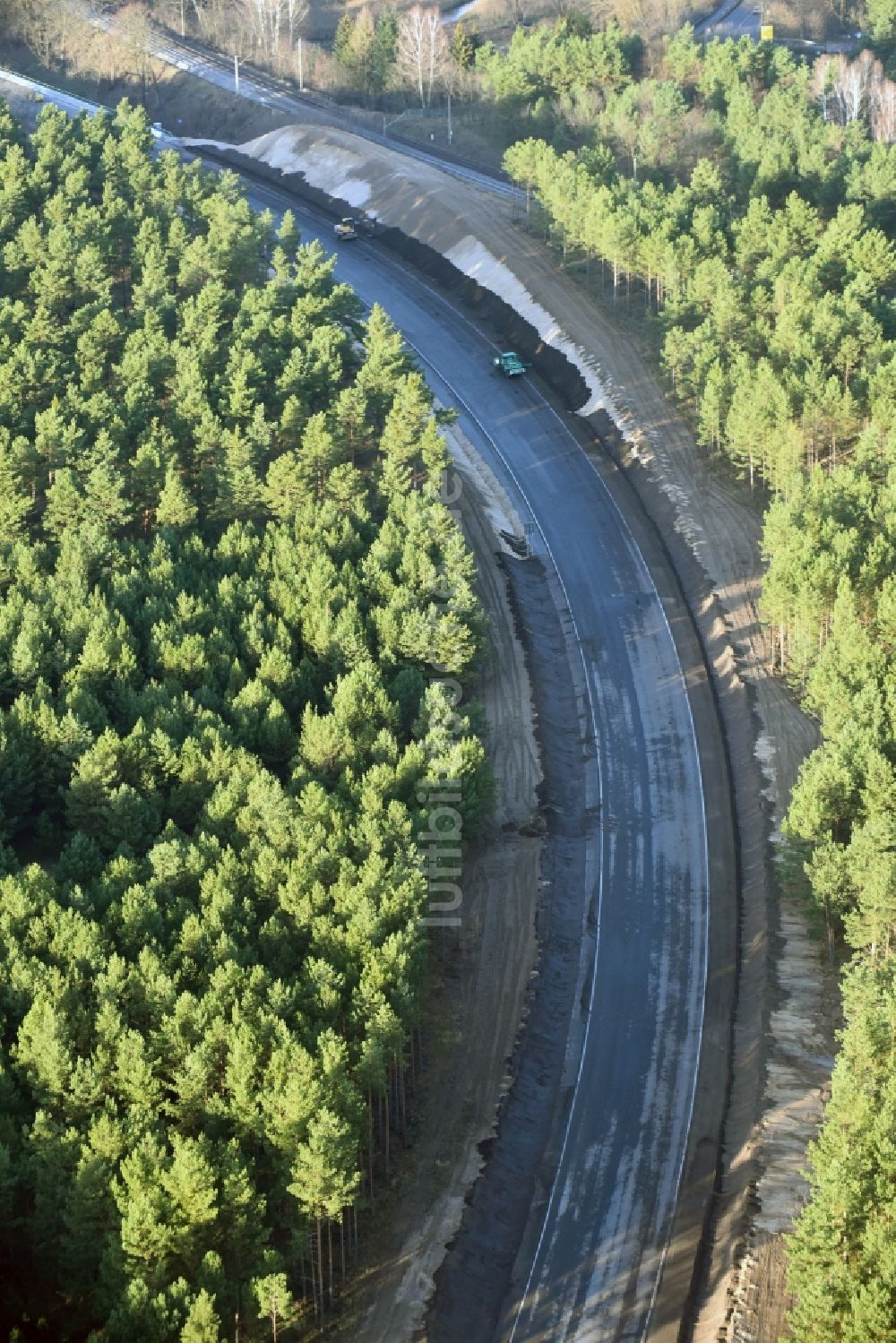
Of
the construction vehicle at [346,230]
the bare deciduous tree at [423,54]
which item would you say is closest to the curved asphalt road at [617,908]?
the construction vehicle at [346,230]

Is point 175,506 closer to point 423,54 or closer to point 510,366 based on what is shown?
point 510,366

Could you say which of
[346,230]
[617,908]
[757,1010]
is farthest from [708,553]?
[346,230]

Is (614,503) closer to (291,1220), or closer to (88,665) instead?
(88,665)

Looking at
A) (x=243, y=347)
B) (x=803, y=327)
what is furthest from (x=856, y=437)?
(x=243, y=347)

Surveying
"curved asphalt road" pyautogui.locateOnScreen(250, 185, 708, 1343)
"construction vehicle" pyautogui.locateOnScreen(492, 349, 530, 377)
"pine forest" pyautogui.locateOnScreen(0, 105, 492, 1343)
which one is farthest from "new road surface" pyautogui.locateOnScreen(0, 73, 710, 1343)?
"pine forest" pyautogui.locateOnScreen(0, 105, 492, 1343)

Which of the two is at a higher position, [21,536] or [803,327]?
[803,327]

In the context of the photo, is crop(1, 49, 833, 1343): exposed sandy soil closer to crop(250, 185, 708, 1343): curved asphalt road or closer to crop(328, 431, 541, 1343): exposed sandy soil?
crop(328, 431, 541, 1343): exposed sandy soil
